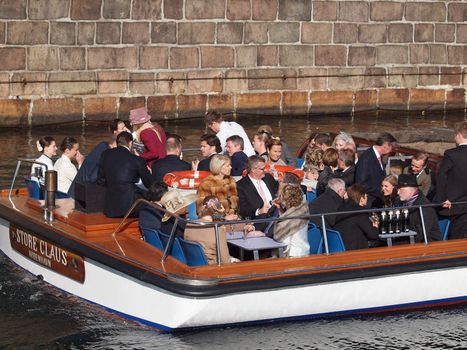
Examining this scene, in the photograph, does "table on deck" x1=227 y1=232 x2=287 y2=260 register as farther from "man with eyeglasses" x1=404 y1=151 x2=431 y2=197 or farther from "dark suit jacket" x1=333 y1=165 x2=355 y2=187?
"man with eyeglasses" x1=404 y1=151 x2=431 y2=197

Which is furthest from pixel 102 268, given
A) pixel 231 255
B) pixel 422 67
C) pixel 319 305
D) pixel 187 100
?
pixel 422 67

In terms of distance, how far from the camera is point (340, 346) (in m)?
10.1

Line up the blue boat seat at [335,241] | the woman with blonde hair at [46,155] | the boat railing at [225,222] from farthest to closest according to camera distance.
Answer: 1. the woman with blonde hair at [46,155]
2. the blue boat seat at [335,241]
3. the boat railing at [225,222]

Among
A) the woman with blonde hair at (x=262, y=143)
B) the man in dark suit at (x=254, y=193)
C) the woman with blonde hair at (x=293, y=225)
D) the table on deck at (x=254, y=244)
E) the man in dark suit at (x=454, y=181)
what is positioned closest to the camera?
the table on deck at (x=254, y=244)

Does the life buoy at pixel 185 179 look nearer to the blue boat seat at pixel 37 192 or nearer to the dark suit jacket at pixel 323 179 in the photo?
the dark suit jacket at pixel 323 179

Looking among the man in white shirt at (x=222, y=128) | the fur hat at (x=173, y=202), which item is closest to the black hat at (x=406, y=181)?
the fur hat at (x=173, y=202)


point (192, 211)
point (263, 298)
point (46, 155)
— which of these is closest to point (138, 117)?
point (46, 155)

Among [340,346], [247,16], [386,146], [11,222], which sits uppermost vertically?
[247,16]

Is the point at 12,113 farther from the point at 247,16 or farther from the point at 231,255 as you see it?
the point at 231,255

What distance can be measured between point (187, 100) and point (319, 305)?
13214mm

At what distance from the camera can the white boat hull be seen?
9805mm

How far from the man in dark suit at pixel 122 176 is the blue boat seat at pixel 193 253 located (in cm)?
119

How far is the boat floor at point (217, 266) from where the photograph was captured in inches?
385

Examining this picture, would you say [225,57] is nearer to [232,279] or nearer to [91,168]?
[91,168]
